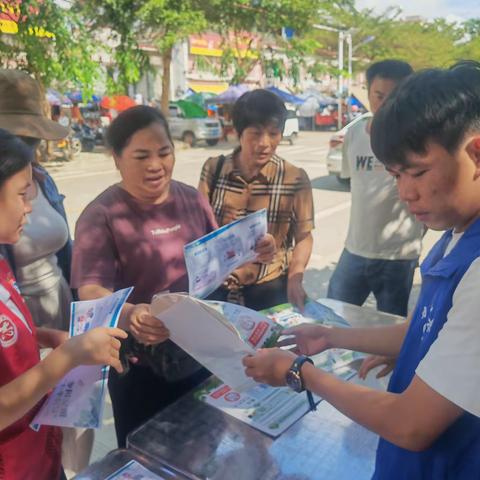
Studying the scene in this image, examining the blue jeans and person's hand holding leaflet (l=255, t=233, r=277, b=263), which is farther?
the blue jeans

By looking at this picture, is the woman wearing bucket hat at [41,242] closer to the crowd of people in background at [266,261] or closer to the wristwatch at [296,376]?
the crowd of people in background at [266,261]

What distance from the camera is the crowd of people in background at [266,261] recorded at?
2.64 ft

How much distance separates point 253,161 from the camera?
2178 millimetres

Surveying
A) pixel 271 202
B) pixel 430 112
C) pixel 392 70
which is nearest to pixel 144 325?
pixel 430 112

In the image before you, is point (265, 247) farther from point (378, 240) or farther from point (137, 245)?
point (378, 240)

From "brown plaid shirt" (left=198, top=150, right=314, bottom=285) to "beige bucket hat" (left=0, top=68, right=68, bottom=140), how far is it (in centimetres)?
75

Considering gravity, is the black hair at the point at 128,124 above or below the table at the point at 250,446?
above

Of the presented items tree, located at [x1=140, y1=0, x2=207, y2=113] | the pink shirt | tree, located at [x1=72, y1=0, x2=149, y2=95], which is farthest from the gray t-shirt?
tree, located at [x1=140, y1=0, x2=207, y2=113]

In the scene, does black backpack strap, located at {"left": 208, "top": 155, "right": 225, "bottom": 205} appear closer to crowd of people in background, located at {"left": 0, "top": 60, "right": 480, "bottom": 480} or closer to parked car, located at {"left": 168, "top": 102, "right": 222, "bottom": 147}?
crowd of people in background, located at {"left": 0, "top": 60, "right": 480, "bottom": 480}

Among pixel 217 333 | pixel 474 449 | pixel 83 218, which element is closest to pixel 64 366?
pixel 217 333

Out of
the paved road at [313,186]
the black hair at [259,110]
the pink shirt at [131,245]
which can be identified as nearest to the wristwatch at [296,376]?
the pink shirt at [131,245]

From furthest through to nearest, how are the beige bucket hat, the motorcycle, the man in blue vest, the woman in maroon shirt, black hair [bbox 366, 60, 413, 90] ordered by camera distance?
the motorcycle → black hair [bbox 366, 60, 413, 90] → the beige bucket hat → the woman in maroon shirt → the man in blue vest

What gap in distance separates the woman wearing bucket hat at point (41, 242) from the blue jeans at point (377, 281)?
57.6 inches

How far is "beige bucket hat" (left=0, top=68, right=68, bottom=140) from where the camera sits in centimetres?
192
